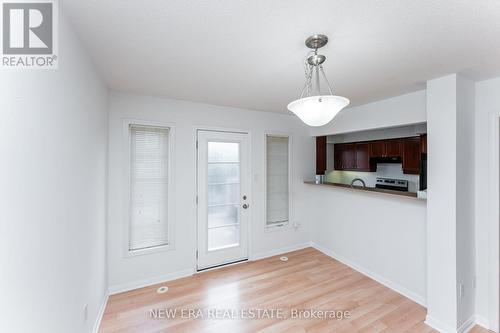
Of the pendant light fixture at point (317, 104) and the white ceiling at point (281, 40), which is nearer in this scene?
the white ceiling at point (281, 40)

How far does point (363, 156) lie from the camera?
13.3ft

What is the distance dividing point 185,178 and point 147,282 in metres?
1.46

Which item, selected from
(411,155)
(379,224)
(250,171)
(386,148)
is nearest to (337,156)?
(386,148)

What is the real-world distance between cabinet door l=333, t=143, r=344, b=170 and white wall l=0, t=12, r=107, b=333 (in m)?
4.21

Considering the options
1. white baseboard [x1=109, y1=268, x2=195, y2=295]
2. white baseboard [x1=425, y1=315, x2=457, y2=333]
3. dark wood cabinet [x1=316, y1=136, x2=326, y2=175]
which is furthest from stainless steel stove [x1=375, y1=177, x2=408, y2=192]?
white baseboard [x1=109, y1=268, x2=195, y2=295]

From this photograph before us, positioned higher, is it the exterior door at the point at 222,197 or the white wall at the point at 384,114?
the white wall at the point at 384,114

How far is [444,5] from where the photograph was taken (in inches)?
46.3

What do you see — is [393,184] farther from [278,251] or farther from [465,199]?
[278,251]

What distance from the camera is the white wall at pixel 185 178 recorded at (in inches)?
106

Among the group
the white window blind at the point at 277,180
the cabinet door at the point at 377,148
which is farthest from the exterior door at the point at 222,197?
the cabinet door at the point at 377,148

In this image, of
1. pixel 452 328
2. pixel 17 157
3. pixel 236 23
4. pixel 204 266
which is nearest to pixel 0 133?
pixel 17 157

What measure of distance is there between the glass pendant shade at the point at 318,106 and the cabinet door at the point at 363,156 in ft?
9.73

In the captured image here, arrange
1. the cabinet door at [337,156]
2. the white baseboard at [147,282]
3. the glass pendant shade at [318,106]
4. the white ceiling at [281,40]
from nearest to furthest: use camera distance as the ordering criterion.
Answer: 1. the white ceiling at [281,40]
2. the glass pendant shade at [318,106]
3. the white baseboard at [147,282]
4. the cabinet door at [337,156]

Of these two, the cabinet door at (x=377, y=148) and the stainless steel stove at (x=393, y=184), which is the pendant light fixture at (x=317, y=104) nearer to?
the cabinet door at (x=377, y=148)
